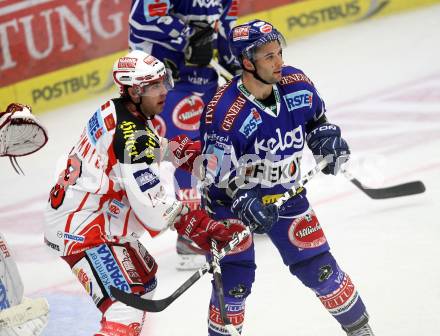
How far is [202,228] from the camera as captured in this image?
14.2ft

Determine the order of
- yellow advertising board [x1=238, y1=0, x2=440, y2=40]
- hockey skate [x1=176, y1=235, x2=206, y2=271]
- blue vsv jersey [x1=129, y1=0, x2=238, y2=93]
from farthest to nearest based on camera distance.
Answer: yellow advertising board [x1=238, y1=0, x2=440, y2=40], blue vsv jersey [x1=129, y1=0, x2=238, y2=93], hockey skate [x1=176, y1=235, x2=206, y2=271]

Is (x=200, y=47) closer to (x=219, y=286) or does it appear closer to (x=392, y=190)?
(x=392, y=190)

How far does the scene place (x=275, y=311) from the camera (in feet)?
17.7

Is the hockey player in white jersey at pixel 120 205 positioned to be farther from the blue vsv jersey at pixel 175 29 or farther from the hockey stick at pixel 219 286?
the blue vsv jersey at pixel 175 29

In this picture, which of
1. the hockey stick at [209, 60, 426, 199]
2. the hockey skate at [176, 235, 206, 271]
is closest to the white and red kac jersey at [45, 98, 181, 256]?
the hockey skate at [176, 235, 206, 271]

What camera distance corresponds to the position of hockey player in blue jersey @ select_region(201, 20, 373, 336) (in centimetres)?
440

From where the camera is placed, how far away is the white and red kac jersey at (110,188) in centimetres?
424

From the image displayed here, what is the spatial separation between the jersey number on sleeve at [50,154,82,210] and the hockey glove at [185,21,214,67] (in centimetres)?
192

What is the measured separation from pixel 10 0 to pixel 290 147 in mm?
4711

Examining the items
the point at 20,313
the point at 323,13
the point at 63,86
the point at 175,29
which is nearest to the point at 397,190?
the point at 175,29

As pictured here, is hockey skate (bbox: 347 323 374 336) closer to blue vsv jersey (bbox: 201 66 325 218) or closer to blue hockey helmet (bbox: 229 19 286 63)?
blue vsv jersey (bbox: 201 66 325 218)

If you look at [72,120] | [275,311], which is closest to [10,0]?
[72,120]

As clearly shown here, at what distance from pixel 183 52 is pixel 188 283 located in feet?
7.37

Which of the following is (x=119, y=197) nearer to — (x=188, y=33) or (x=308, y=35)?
(x=188, y=33)
